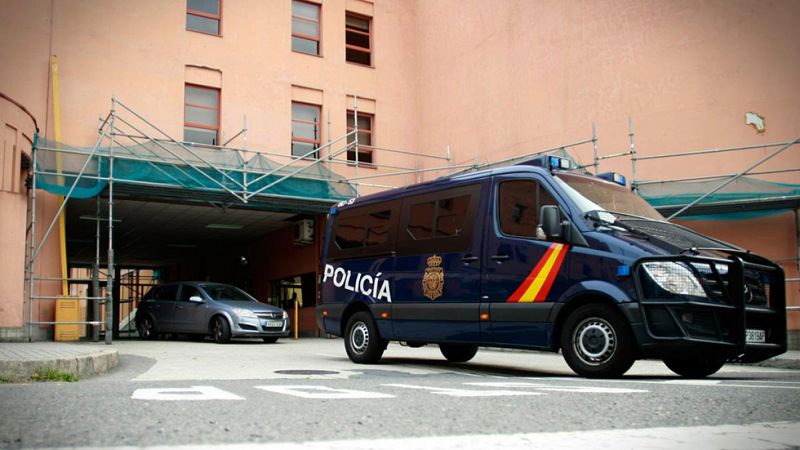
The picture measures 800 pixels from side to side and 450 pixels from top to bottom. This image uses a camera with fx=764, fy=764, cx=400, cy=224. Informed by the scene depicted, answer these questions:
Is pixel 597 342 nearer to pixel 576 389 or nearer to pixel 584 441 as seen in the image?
pixel 576 389

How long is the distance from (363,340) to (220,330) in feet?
26.1

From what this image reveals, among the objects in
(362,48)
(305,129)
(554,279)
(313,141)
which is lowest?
(554,279)

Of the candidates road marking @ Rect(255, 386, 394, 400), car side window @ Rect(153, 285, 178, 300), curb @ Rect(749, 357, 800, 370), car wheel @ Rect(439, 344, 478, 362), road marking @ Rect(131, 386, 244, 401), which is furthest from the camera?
car side window @ Rect(153, 285, 178, 300)

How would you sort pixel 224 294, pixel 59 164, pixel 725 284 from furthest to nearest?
pixel 224 294
pixel 59 164
pixel 725 284

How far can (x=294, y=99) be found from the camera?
22.9m

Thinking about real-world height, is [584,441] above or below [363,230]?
below

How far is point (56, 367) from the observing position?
8047 millimetres

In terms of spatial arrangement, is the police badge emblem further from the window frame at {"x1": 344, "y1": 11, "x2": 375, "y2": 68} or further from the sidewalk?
the window frame at {"x1": 344, "y1": 11, "x2": 375, "y2": 68}

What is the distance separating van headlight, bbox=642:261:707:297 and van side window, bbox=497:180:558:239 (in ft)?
4.95

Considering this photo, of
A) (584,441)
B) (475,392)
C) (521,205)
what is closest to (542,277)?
(521,205)

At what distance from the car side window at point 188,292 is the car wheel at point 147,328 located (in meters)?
1.71

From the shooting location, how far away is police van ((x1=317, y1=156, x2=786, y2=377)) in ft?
25.3

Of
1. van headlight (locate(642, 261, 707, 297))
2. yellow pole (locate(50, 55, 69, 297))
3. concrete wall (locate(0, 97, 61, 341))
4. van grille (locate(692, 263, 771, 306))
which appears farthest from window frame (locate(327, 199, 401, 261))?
yellow pole (locate(50, 55, 69, 297))

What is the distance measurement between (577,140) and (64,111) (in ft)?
41.8
